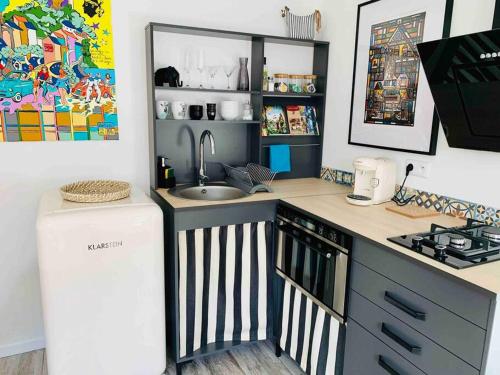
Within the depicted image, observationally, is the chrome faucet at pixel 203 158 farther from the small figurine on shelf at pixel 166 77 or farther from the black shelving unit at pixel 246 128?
the small figurine on shelf at pixel 166 77

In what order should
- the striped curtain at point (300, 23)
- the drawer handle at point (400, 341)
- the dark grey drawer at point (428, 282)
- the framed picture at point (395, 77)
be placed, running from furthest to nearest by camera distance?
the striped curtain at point (300, 23), the framed picture at point (395, 77), the drawer handle at point (400, 341), the dark grey drawer at point (428, 282)

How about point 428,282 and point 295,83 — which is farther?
point 295,83

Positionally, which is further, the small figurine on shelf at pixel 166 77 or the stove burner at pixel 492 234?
the small figurine on shelf at pixel 166 77

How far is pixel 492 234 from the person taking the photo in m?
1.57

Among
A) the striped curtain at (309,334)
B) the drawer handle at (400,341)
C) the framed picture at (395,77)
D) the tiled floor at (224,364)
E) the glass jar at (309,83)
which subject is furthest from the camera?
the glass jar at (309,83)

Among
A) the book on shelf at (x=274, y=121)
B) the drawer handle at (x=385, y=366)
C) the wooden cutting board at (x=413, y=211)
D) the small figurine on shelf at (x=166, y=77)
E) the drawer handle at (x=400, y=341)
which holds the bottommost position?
the drawer handle at (x=385, y=366)

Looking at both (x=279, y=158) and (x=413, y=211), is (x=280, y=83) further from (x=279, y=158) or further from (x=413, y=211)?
(x=413, y=211)

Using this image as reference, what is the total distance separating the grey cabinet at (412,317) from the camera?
1.22 meters

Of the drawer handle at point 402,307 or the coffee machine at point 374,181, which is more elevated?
the coffee machine at point 374,181

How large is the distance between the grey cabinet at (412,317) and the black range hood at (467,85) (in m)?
0.68

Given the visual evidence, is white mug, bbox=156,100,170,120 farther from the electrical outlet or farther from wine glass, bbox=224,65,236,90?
the electrical outlet

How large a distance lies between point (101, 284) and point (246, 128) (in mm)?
1406

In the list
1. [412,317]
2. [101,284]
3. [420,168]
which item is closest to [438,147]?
[420,168]

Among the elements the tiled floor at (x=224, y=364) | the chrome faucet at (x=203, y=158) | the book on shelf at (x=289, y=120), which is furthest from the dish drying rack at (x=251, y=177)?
the tiled floor at (x=224, y=364)
